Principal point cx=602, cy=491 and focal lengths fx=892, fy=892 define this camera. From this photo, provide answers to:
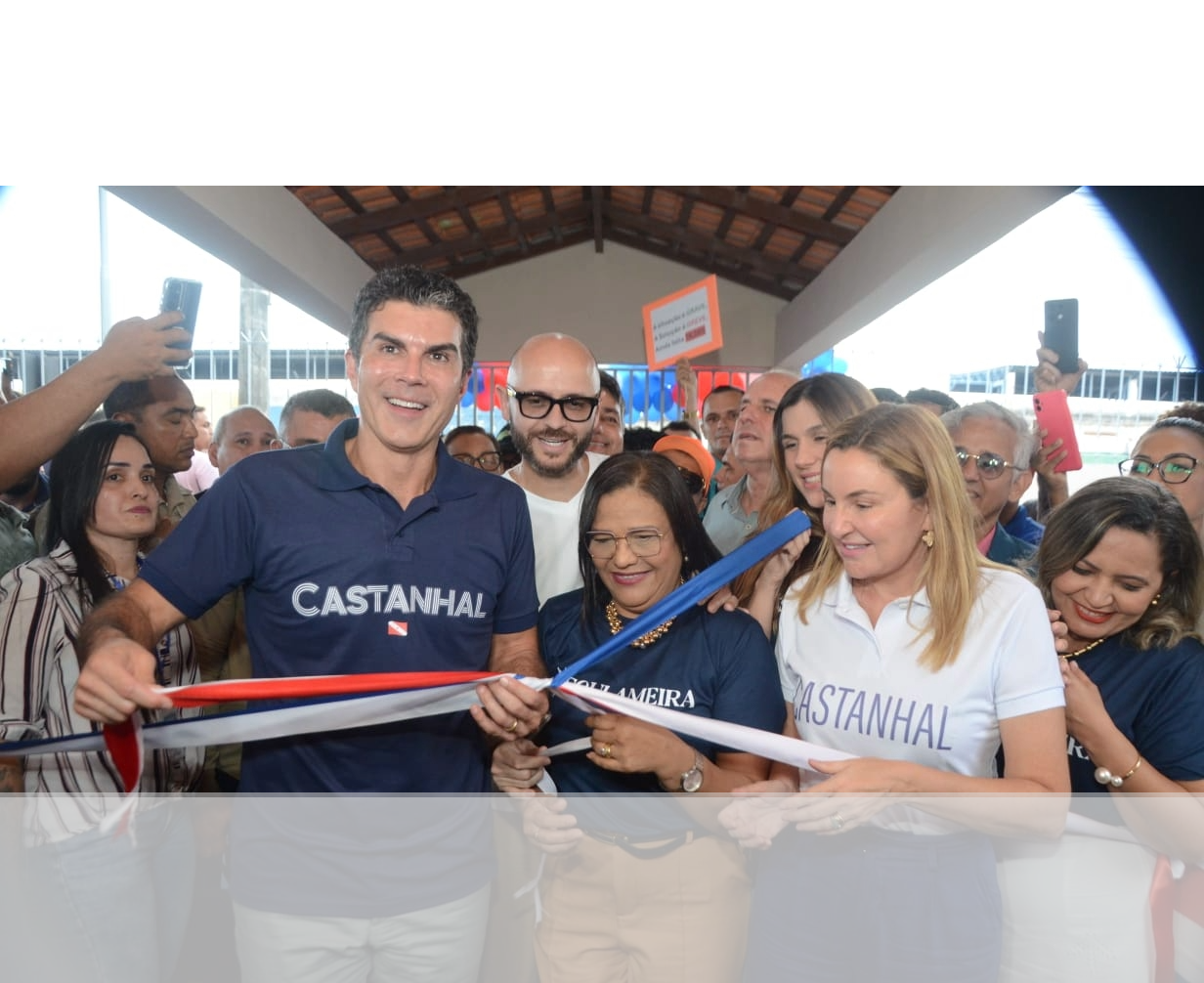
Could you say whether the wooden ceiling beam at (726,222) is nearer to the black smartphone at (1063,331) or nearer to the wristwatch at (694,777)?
the black smartphone at (1063,331)

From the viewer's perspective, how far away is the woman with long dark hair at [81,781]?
1.92 m

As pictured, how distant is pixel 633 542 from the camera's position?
1861 millimetres

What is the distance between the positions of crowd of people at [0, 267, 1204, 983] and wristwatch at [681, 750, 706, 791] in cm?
1

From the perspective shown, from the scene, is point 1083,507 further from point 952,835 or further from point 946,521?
point 952,835

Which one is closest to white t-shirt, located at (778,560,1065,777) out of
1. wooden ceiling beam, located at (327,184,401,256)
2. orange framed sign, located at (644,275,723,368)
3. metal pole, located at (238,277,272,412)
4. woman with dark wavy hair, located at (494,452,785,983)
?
woman with dark wavy hair, located at (494,452,785,983)

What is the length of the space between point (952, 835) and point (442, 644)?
100cm

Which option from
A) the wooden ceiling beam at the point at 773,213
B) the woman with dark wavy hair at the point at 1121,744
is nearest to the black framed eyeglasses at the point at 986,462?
the woman with dark wavy hair at the point at 1121,744

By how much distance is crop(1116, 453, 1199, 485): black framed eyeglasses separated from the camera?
237 cm

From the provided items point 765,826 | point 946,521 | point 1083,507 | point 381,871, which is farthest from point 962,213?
point 381,871

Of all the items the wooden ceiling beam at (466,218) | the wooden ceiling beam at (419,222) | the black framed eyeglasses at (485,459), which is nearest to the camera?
the black framed eyeglasses at (485,459)

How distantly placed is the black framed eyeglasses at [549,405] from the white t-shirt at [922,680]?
91cm

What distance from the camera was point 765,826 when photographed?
64.9 inches

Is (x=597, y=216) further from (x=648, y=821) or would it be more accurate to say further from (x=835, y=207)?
(x=648, y=821)
